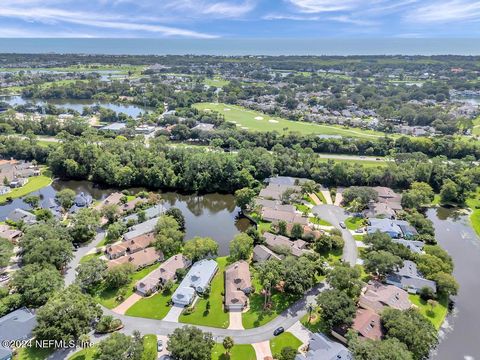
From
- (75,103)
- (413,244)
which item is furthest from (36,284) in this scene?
(75,103)

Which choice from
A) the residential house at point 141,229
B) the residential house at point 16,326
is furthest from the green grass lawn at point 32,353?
the residential house at point 141,229

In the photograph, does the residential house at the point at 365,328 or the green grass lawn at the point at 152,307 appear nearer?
the residential house at the point at 365,328

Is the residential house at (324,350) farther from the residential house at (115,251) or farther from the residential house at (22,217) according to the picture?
the residential house at (22,217)

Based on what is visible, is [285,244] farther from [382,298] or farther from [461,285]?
[461,285]

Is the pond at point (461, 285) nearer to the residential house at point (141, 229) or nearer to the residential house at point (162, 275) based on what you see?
the residential house at point (162, 275)

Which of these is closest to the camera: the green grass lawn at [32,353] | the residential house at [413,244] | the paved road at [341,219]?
the green grass lawn at [32,353]

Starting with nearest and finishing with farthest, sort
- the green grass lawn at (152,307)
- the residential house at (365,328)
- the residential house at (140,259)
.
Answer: the residential house at (365,328) < the green grass lawn at (152,307) < the residential house at (140,259)

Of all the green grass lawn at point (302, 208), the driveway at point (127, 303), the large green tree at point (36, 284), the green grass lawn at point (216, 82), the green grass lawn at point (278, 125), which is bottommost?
the driveway at point (127, 303)

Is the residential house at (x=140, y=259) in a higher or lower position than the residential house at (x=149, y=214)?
lower
